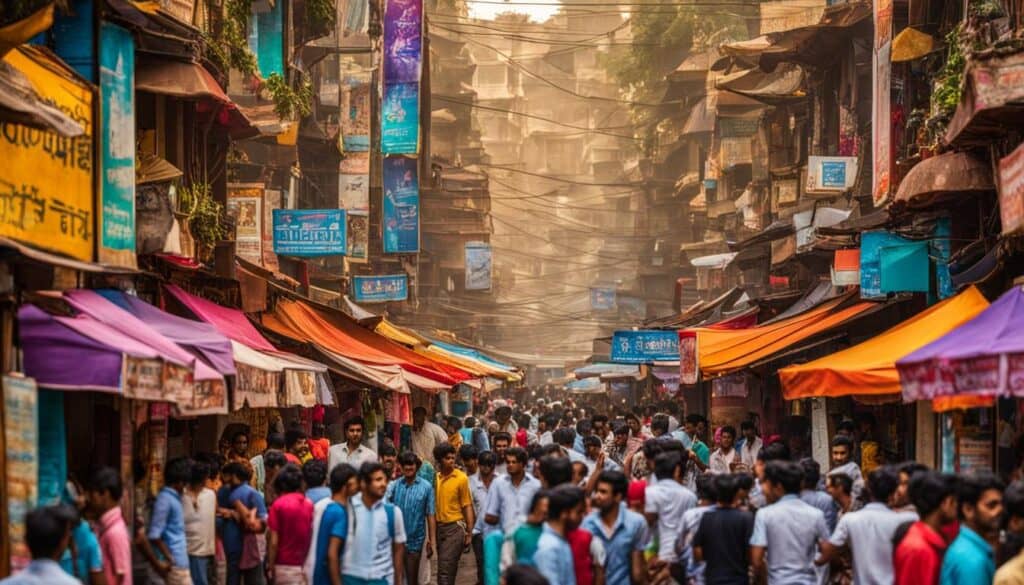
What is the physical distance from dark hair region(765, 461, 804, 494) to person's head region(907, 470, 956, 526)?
1.49 meters

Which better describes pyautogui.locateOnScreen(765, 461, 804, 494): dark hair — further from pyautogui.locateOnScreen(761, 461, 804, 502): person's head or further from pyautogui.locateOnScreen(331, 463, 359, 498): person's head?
pyautogui.locateOnScreen(331, 463, 359, 498): person's head

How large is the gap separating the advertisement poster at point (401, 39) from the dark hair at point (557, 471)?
74.3 feet

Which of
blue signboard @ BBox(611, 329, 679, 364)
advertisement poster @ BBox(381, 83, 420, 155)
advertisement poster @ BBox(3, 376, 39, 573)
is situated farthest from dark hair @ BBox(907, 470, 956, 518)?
advertisement poster @ BBox(381, 83, 420, 155)

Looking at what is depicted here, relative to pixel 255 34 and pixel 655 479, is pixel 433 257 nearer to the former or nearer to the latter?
pixel 255 34

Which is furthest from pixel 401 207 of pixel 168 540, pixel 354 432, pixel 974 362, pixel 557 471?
pixel 974 362

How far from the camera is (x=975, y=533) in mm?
9250

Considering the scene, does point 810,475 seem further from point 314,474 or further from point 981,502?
point 314,474

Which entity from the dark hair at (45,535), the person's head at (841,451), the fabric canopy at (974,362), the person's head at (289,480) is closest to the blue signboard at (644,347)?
the person's head at (841,451)

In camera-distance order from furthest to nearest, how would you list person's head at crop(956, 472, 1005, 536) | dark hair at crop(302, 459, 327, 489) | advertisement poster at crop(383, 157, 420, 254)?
advertisement poster at crop(383, 157, 420, 254) → dark hair at crop(302, 459, 327, 489) → person's head at crop(956, 472, 1005, 536)

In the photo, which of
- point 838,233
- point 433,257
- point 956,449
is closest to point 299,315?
point 838,233

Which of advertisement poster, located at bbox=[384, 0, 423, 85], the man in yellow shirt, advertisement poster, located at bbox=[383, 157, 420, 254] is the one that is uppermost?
advertisement poster, located at bbox=[384, 0, 423, 85]

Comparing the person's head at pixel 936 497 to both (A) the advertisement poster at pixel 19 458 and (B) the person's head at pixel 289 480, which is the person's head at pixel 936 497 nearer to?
(B) the person's head at pixel 289 480

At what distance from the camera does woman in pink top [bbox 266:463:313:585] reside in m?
12.4

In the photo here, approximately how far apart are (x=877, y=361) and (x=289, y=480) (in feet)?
18.1
